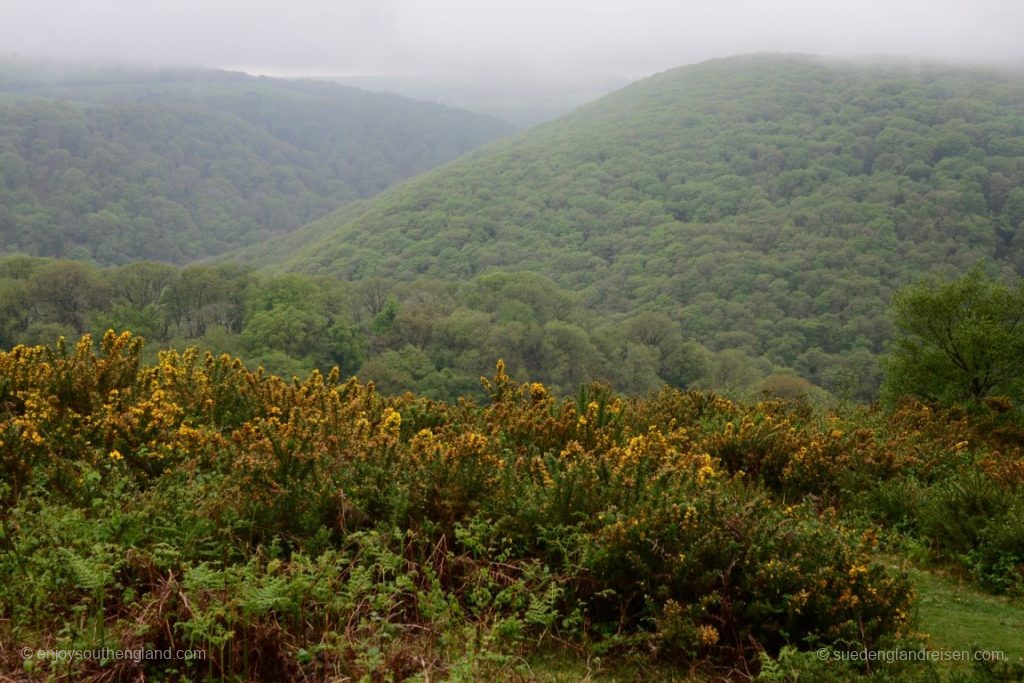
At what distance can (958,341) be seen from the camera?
43.2ft

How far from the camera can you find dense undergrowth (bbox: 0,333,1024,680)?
2.84 meters

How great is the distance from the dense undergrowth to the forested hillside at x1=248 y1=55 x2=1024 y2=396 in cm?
4582

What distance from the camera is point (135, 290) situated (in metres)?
52.9

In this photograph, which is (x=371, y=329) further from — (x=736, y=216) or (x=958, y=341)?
(x=736, y=216)

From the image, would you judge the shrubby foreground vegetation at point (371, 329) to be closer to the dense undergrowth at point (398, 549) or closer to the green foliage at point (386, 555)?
the dense undergrowth at point (398, 549)

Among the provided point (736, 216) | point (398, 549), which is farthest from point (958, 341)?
point (736, 216)

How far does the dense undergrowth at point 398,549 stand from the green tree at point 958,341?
8.53 metres

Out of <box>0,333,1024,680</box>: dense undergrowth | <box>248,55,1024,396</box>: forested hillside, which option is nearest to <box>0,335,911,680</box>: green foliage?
<box>0,333,1024,680</box>: dense undergrowth

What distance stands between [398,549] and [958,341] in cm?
1301

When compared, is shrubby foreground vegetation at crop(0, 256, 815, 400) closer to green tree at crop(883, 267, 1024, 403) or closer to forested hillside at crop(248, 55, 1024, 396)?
forested hillside at crop(248, 55, 1024, 396)

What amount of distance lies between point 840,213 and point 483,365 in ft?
211

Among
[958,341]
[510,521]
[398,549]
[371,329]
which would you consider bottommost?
[371,329]

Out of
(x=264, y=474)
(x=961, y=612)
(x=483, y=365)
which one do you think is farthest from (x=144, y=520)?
(x=483, y=365)

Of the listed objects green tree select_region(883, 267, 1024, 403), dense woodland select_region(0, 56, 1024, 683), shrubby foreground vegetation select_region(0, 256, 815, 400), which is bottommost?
shrubby foreground vegetation select_region(0, 256, 815, 400)
